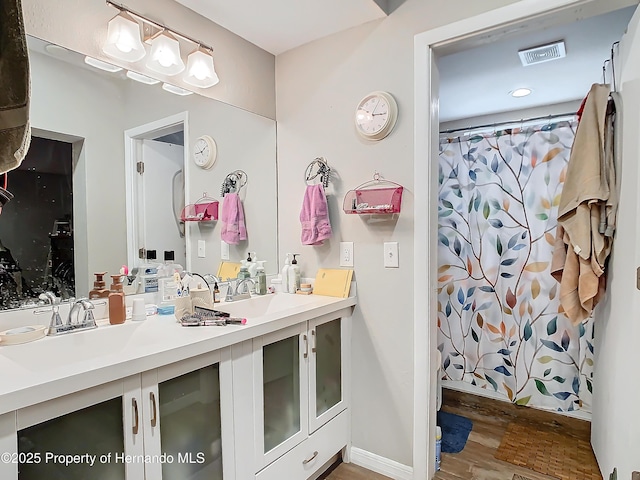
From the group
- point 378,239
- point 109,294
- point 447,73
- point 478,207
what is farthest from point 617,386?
point 109,294

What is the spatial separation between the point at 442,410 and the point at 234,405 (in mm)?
1859

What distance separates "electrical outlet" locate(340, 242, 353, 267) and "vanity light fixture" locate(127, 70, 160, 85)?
120cm

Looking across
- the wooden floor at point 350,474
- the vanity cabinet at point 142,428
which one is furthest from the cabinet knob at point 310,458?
the vanity cabinet at point 142,428

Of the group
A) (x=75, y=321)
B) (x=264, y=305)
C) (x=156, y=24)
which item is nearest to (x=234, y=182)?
(x=264, y=305)

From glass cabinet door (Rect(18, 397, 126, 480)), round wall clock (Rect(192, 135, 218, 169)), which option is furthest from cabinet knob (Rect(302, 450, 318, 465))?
round wall clock (Rect(192, 135, 218, 169))

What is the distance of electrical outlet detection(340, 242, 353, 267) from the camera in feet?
6.66

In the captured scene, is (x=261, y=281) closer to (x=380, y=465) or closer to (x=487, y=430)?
(x=380, y=465)

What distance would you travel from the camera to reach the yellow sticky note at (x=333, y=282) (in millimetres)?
2010

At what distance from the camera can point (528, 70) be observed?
2.35 m

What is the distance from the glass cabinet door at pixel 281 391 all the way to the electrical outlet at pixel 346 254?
479mm

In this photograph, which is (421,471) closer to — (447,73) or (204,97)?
(204,97)

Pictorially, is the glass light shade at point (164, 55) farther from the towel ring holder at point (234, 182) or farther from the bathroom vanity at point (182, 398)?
the bathroom vanity at point (182, 398)

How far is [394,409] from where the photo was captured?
1922 millimetres

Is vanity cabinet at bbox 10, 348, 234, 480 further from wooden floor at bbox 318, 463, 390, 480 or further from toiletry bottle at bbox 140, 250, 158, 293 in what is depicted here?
wooden floor at bbox 318, 463, 390, 480
